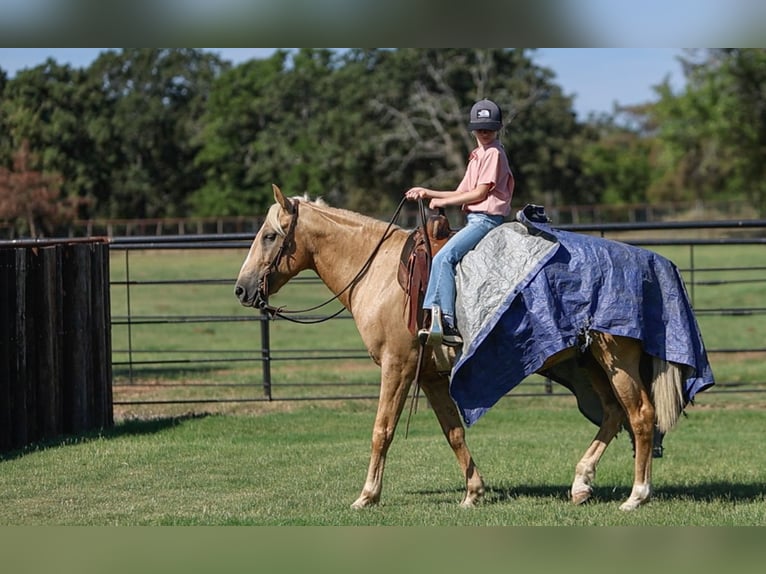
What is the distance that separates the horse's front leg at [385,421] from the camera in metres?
7.57

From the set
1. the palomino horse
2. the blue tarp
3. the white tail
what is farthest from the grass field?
the blue tarp

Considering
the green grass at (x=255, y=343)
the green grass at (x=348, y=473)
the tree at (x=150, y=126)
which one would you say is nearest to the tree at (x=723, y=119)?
the green grass at (x=255, y=343)

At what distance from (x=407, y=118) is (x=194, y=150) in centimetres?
1403

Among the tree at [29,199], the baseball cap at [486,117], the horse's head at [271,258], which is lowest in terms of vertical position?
the horse's head at [271,258]

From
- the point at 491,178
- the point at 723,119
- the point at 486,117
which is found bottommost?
the point at 491,178

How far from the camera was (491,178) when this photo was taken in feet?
24.0

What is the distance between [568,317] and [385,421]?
1.47 metres

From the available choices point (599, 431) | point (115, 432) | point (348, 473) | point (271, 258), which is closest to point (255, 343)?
point (115, 432)

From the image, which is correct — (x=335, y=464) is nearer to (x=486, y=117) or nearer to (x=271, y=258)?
(x=271, y=258)

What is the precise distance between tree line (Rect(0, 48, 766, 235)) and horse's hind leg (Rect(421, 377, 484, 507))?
46784mm

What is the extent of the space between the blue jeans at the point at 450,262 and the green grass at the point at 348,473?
1425 mm

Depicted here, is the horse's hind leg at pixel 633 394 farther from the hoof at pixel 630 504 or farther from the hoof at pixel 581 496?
the hoof at pixel 581 496
